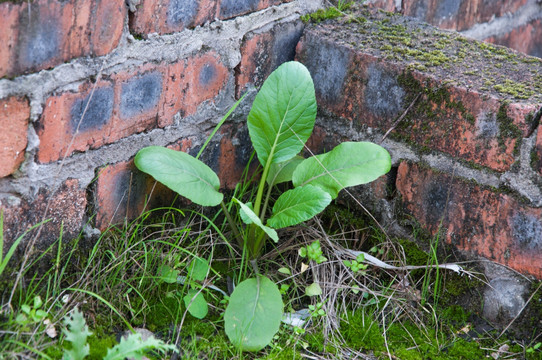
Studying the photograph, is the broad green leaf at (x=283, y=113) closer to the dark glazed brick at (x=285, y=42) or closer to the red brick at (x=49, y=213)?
the dark glazed brick at (x=285, y=42)

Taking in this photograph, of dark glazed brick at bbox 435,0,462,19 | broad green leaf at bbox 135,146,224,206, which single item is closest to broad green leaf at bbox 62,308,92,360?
broad green leaf at bbox 135,146,224,206

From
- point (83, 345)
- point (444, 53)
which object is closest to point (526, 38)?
point (444, 53)

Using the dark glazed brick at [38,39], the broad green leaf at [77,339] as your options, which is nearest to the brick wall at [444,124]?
the dark glazed brick at [38,39]

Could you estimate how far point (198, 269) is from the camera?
4.72ft

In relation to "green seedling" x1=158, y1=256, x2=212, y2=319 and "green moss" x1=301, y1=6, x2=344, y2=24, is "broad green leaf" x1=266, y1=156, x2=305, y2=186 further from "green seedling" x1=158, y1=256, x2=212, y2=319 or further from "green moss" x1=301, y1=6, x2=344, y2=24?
"green moss" x1=301, y1=6, x2=344, y2=24

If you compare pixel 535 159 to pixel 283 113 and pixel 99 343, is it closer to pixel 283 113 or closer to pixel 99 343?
pixel 283 113

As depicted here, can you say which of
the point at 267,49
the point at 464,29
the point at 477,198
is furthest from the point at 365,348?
the point at 464,29

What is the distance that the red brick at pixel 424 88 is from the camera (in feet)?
4.53

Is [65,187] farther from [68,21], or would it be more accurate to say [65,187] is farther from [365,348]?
[365,348]

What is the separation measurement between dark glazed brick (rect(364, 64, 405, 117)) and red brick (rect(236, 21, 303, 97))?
0.85 feet

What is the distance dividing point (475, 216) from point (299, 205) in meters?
0.43

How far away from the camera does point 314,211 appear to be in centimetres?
137

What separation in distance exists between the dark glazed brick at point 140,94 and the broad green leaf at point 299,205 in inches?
15.2

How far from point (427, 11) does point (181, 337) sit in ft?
4.92
